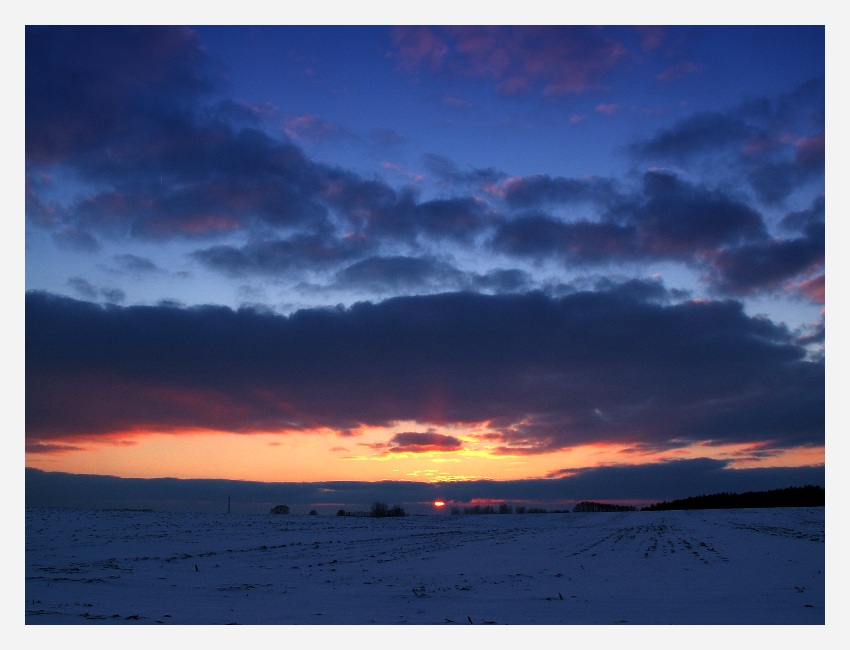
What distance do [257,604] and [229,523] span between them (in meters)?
32.3

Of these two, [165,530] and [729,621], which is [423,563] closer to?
[729,621]

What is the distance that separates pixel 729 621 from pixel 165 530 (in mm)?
31888

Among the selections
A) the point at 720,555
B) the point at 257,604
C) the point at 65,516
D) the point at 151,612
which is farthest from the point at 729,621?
the point at 65,516

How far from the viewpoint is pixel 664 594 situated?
1561 centimetres

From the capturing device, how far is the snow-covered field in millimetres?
13109

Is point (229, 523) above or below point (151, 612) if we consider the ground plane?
below

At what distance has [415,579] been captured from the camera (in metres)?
18.9

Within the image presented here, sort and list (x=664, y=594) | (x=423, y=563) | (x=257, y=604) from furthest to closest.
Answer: (x=423, y=563) < (x=664, y=594) < (x=257, y=604)

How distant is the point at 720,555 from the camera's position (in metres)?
25.2

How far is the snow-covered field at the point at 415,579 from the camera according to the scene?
13109mm
